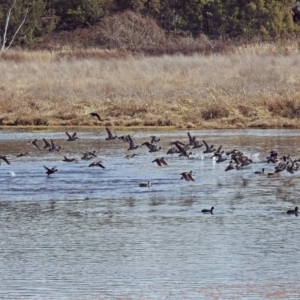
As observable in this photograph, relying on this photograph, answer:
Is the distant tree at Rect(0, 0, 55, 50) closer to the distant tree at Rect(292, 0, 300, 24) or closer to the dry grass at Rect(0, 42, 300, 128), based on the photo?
the distant tree at Rect(292, 0, 300, 24)

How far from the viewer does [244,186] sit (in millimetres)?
15422

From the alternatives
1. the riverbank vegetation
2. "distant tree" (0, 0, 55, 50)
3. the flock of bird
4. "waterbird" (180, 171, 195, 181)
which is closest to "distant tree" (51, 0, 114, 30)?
"distant tree" (0, 0, 55, 50)

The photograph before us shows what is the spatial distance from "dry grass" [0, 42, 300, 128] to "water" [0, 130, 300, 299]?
6.82 meters

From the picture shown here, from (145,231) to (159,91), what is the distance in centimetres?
1660

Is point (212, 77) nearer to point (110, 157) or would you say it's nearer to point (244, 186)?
point (110, 157)

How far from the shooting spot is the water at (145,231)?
9.48m

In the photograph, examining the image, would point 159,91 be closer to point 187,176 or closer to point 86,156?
point 86,156

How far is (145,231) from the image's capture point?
11938mm

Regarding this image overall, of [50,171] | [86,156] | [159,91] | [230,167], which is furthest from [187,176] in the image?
[159,91]

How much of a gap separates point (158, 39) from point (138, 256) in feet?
124

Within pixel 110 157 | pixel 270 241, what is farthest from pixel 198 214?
pixel 110 157

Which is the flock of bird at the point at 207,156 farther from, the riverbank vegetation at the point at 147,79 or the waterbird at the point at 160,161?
the riverbank vegetation at the point at 147,79

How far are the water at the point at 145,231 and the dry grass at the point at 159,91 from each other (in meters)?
6.82

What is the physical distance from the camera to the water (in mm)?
9484
